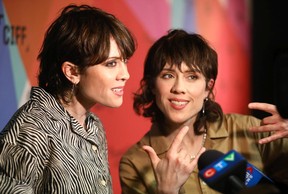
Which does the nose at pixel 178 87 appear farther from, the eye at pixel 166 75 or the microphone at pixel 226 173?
the microphone at pixel 226 173

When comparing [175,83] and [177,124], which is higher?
[175,83]

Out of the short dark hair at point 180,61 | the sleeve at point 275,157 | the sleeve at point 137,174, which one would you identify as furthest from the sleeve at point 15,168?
the sleeve at point 275,157

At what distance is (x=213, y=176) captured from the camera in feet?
2.71

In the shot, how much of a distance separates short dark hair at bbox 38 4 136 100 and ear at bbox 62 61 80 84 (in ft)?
0.04

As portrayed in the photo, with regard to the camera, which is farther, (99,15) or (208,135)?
(208,135)

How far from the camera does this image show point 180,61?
1580 millimetres

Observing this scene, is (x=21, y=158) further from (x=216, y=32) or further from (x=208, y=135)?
(x=216, y=32)

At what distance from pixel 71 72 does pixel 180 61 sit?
1.43ft

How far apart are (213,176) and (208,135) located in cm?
84

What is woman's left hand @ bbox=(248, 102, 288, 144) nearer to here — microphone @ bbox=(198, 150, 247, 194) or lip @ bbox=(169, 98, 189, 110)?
lip @ bbox=(169, 98, 189, 110)

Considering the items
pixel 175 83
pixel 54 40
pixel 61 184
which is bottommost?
pixel 61 184

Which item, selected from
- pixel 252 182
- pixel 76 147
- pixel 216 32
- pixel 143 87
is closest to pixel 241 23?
pixel 216 32

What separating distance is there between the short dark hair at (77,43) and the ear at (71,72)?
0.01 metres

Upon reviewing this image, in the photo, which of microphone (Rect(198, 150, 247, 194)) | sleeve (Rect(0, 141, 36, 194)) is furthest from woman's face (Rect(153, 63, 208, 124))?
microphone (Rect(198, 150, 247, 194))
